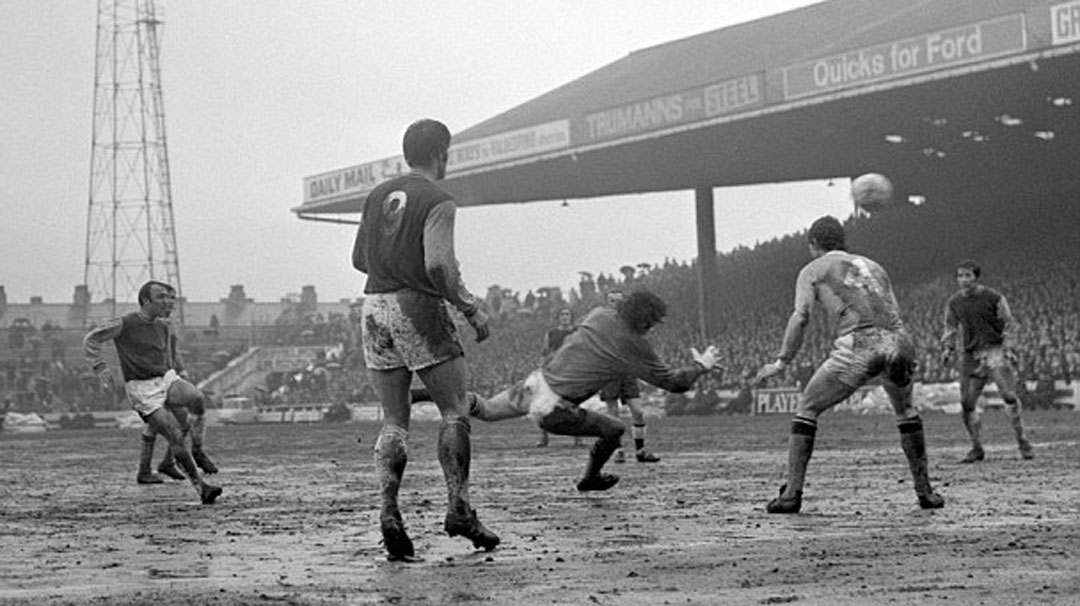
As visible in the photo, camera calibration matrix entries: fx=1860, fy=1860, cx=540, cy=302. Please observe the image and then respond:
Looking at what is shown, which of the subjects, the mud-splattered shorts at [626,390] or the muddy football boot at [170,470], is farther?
the mud-splattered shorts at [626,390]

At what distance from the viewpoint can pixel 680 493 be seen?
13.5m

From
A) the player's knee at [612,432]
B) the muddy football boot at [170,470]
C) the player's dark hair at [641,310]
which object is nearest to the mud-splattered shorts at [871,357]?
the player's dark hair at [641,310]

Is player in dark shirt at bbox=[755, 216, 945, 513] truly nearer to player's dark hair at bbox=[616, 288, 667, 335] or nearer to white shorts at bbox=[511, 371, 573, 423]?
player's dark hair at bbox=[616, 288, 667, 335]

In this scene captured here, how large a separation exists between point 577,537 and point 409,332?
1.51 meters

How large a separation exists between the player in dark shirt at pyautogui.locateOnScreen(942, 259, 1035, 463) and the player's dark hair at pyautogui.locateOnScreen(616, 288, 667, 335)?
5465mm

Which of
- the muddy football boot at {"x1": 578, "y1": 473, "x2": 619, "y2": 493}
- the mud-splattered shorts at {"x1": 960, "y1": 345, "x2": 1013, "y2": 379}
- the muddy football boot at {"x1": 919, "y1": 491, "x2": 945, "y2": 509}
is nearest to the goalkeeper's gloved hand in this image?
the muddy football boot at {"x1": 919, "y1": 491, "x2": 945, "y2": 509}

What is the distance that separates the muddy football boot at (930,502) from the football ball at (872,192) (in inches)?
80.5

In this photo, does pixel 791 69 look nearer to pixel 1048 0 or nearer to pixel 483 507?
pixel 1048 0

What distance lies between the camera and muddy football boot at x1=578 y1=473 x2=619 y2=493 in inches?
529

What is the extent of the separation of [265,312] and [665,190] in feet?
133

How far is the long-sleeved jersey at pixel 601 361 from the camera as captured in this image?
1246 centimetres

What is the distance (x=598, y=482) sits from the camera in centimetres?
1348

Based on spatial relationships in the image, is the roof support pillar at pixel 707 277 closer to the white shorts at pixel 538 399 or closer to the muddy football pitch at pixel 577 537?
the muddy football pitch at pixel 577 537

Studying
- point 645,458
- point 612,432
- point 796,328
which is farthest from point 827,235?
Answer: point 645,458
